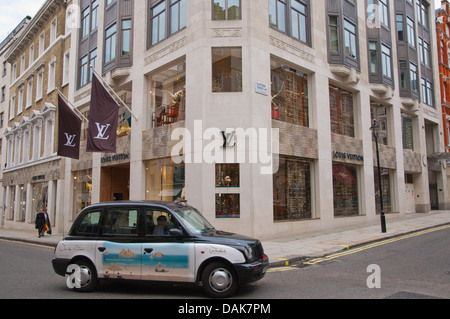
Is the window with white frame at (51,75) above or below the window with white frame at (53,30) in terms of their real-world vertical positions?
below

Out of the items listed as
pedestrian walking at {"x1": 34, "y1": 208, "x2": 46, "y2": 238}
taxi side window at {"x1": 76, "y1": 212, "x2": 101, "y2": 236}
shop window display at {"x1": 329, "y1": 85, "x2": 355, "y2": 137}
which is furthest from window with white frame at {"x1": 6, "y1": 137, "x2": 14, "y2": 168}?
taxi side window at {"x1": 76, "y1": 212, "x2": 101, "y2": 236}

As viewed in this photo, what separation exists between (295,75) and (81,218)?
14381 millimetres

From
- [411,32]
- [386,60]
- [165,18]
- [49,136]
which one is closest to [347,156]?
[386,60]

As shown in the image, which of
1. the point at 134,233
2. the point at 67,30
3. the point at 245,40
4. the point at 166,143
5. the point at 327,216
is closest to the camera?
the point at 134,233

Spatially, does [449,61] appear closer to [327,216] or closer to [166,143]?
[327,216]

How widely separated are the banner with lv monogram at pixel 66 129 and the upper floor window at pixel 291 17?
1134 centimetres

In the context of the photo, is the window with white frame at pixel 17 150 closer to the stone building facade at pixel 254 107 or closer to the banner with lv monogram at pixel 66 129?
the stone building facade at pixel 254 107

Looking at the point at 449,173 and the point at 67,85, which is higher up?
the point at 67,85

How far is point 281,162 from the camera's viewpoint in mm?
17016

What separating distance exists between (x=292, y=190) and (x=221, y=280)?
1166cm

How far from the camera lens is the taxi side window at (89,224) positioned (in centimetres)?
723

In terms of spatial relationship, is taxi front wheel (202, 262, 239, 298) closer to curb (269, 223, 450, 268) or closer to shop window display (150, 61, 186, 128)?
curb (269, 223, 450, 268)

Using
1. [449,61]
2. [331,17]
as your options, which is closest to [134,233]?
[331,17]

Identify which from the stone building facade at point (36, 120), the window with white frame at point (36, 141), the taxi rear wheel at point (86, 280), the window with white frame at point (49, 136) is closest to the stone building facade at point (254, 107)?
the stone building facade at point (36, 120)
